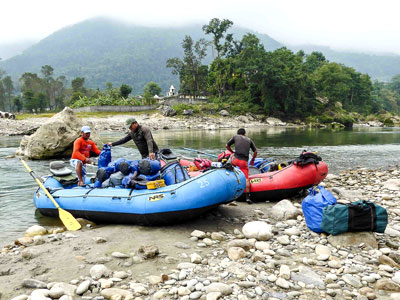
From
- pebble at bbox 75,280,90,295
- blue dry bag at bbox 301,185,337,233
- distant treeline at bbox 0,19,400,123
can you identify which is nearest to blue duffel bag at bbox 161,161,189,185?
blue dry bag at bbox 301,185,337,233

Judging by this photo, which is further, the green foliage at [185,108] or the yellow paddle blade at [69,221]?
the green foliage at [185,108]

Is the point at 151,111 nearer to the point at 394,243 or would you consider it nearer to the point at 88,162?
the point at 88,162

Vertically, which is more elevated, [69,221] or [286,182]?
[286,182]

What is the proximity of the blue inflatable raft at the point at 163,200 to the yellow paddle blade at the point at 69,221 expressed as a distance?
289 mm

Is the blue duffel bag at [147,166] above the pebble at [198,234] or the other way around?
above

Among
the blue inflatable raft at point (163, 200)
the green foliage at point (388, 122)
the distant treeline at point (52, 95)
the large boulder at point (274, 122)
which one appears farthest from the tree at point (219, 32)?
the blue inflatable raft at point (163, 200)

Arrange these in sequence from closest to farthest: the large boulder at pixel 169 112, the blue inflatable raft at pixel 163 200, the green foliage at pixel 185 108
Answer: the blue inflatable raft at pixel 163 200 < the large boulder at pixel 169 112 < the green foliage at pixel 185 108

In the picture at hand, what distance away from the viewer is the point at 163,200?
20.7ft

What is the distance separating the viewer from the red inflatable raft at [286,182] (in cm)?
830

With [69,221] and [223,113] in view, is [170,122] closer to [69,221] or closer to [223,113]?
[223,113]

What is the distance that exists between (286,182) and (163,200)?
3.73 meters

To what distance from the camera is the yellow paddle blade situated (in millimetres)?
6797

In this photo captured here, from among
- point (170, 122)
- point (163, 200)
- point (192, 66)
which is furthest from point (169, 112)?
point (163, 200)

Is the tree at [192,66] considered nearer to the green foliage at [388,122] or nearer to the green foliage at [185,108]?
the green foliage at [185,108]
